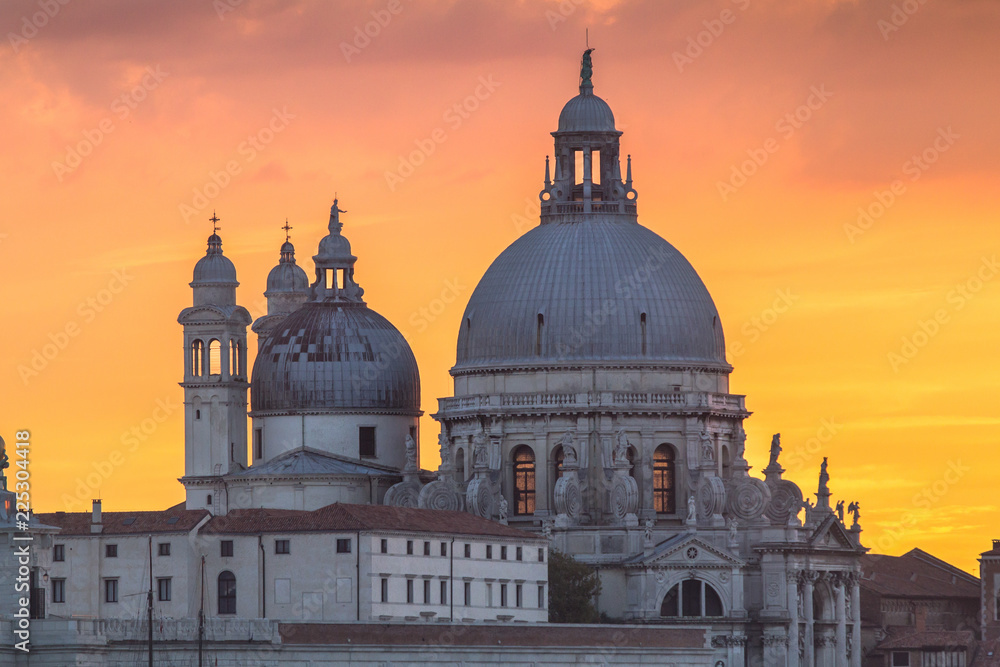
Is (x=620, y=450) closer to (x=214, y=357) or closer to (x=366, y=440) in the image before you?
(x=366, y=440)

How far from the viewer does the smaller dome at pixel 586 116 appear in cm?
13500

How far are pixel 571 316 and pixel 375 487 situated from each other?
31.6ft

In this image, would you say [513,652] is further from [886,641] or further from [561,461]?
[886,641]

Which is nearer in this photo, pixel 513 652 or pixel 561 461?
pixel 513 652

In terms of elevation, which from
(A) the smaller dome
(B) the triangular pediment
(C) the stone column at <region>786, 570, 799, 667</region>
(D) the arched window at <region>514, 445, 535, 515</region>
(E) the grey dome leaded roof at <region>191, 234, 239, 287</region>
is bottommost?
(C) the stone column at <region>786, 570, 799, 667</region>

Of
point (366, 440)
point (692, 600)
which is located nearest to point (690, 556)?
point (692, 600)

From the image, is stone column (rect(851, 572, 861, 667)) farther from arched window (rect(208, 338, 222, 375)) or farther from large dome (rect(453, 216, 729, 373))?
arched window (rect(208, 338, 222, 375))

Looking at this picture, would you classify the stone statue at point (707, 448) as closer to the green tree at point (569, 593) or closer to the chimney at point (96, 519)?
the green tree at point (569, 593)

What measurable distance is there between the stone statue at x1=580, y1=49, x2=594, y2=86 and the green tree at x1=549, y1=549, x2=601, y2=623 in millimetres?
19717

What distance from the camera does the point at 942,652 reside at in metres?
142

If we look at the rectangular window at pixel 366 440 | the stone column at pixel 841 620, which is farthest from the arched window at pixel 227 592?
the stone column at pixel 841 620

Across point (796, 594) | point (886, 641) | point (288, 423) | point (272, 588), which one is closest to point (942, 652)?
point (886, 641)

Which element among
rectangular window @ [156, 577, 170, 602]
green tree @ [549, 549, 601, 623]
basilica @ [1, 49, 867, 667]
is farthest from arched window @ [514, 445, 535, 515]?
rectangular window @ [156, 577, 170, 602]

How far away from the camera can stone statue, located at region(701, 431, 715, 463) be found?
431 ft
